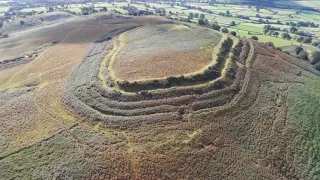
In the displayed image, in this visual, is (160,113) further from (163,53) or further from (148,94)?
(163,53)

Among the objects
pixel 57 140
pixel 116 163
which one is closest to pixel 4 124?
pixel 57 140

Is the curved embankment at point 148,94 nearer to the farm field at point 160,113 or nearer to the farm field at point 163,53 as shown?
the farm field at point 160,113

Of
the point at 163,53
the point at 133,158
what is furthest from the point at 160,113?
the point at 163,53

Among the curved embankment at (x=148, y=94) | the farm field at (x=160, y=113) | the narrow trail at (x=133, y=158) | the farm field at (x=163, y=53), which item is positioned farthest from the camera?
the farm field at (x=163, y=53)

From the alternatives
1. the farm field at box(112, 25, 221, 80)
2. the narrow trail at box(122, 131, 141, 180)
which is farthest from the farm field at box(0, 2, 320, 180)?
the farm field at box(112, 25, 221, 80)

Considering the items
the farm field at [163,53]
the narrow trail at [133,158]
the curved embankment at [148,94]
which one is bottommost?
the narrow trail at [133,158]

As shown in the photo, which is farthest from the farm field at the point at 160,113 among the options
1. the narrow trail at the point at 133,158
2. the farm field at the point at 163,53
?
the farm field at the point at 163,53

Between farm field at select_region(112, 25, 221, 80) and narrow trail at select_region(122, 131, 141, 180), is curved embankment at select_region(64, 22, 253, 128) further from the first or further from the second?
narrow trail at select_region(122, 131, 141, 180)

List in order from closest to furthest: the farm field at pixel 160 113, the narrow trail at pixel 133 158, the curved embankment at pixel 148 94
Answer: the narrow trail at pixel 133 158 < the farm field at pixel 160 113 < the curved embankment at pixel 148 94
